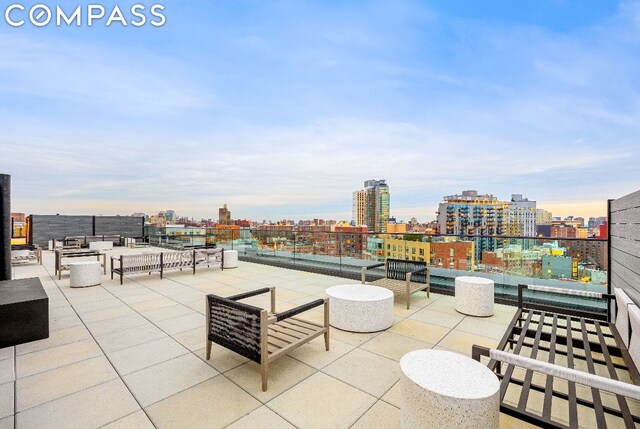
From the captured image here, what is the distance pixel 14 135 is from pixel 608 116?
81.1ft

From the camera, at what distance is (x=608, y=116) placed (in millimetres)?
10703

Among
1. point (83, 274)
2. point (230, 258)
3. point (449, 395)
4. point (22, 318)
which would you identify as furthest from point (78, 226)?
point (449, 395)


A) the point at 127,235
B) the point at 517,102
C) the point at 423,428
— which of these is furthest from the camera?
the point at 127,235

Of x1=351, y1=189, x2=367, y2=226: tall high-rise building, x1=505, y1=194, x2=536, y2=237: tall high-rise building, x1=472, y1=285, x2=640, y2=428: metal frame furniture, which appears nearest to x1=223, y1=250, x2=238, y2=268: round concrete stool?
x1=472, y1=285, x2=640, y2=428: metal frame furniture

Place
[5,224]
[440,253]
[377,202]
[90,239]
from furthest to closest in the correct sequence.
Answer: [377,202] < [90,239] < [440,253] < [5,224]

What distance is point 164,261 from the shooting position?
7.27m

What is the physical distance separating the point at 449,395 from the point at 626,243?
314 cm

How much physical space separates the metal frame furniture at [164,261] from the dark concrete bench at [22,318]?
2.94 meters

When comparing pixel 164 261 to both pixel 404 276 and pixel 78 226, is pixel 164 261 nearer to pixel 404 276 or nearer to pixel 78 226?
pixel 404 276

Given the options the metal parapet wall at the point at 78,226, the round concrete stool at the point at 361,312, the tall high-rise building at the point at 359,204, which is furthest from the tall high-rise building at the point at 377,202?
the round concrete stool at the point at 361,312

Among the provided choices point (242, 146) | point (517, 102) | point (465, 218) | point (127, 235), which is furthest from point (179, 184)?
point (465, 218)

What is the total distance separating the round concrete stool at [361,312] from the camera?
372cm

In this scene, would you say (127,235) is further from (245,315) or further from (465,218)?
(465,218)

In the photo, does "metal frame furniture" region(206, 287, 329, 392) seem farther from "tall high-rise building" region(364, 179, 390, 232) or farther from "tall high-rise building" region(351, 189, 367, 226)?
"tall high-rise building" region(351, 189, 367, 226)
